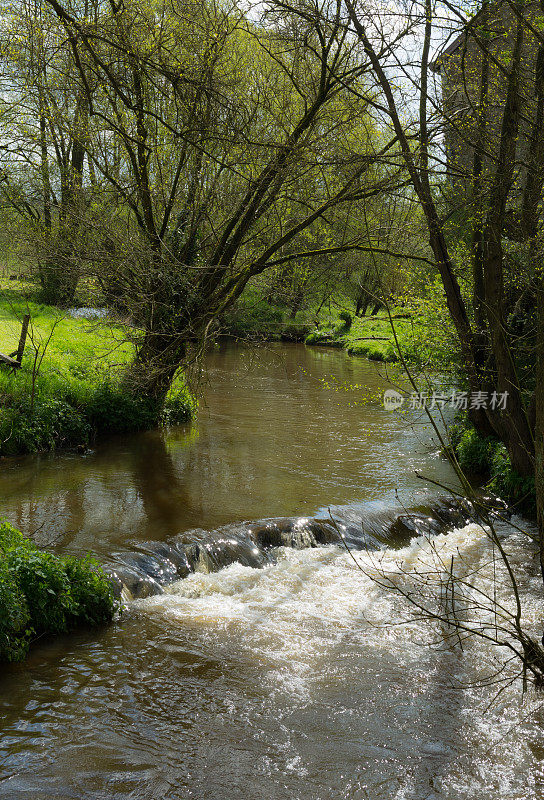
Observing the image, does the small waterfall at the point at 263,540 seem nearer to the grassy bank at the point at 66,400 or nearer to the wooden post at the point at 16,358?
the grassy bank at the point at 66,400

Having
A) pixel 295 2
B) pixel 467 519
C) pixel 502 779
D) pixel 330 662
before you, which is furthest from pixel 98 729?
pixel 295 2

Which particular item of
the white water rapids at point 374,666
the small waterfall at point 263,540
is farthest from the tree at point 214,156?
the white water rapids at point 374,666

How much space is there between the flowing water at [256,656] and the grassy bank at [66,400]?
562 mm

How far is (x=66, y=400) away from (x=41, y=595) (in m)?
6.81

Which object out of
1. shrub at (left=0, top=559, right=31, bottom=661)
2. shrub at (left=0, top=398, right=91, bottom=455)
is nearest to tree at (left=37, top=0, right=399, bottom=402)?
shrub at (left=0, top=398, right=91, bottom=455)

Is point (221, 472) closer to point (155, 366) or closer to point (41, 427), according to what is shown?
point (155, 366)

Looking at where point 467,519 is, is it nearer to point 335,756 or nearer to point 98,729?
point 335,756

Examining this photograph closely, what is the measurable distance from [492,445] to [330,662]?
6.66 m

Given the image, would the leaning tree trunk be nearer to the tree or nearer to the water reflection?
the tree

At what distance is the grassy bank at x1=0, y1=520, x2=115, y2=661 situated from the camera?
5.54 meters

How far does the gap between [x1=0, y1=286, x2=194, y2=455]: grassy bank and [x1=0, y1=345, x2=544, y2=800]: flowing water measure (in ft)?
1.84

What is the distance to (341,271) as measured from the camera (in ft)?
43.4

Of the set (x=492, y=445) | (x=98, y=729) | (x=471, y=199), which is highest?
(x=471, y=199)

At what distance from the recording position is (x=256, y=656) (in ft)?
19.8
